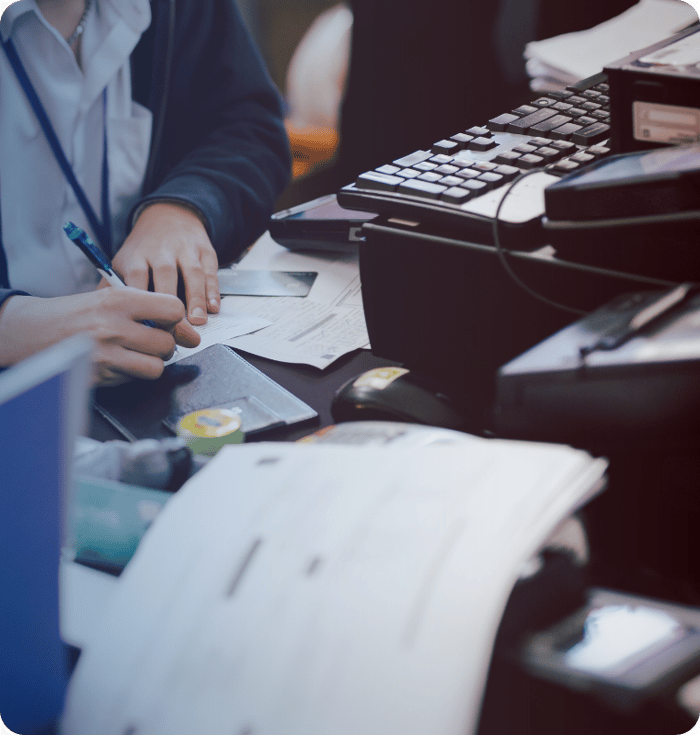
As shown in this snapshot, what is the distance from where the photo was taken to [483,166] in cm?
59

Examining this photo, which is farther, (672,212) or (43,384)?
(672,212)

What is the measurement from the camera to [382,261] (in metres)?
0.56

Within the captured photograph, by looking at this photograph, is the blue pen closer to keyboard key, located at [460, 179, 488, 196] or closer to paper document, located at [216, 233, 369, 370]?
paper document, located at [216, 233, 369, 370]

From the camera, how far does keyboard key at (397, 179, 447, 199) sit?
54 cm

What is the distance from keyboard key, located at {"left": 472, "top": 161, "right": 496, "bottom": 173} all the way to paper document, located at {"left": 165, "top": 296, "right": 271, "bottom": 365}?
0.27 metres

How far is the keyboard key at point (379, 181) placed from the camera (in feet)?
1.86

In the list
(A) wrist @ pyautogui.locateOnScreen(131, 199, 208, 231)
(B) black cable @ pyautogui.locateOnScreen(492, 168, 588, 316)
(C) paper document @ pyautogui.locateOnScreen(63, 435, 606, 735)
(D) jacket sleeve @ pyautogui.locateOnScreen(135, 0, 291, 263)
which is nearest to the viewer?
(C) paper document @ pyautogui.locateOnScreen(63, 435, 606, 735)

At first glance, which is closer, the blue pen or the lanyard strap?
the blue pen

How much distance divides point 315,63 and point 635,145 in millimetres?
1361

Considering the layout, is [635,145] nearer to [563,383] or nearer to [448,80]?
[563,383]

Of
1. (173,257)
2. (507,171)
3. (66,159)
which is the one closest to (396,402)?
(507,171)

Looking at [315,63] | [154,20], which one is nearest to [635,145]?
[154,20]

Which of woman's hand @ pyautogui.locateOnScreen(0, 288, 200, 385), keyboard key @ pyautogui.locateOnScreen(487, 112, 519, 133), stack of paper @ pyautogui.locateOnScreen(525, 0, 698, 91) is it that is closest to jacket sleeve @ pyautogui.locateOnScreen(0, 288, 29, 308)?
woman's hand @ pyautogui.locateOnScreen(0, 288, 200, 385)

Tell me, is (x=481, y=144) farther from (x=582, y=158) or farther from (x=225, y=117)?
(x=225, y=117)
